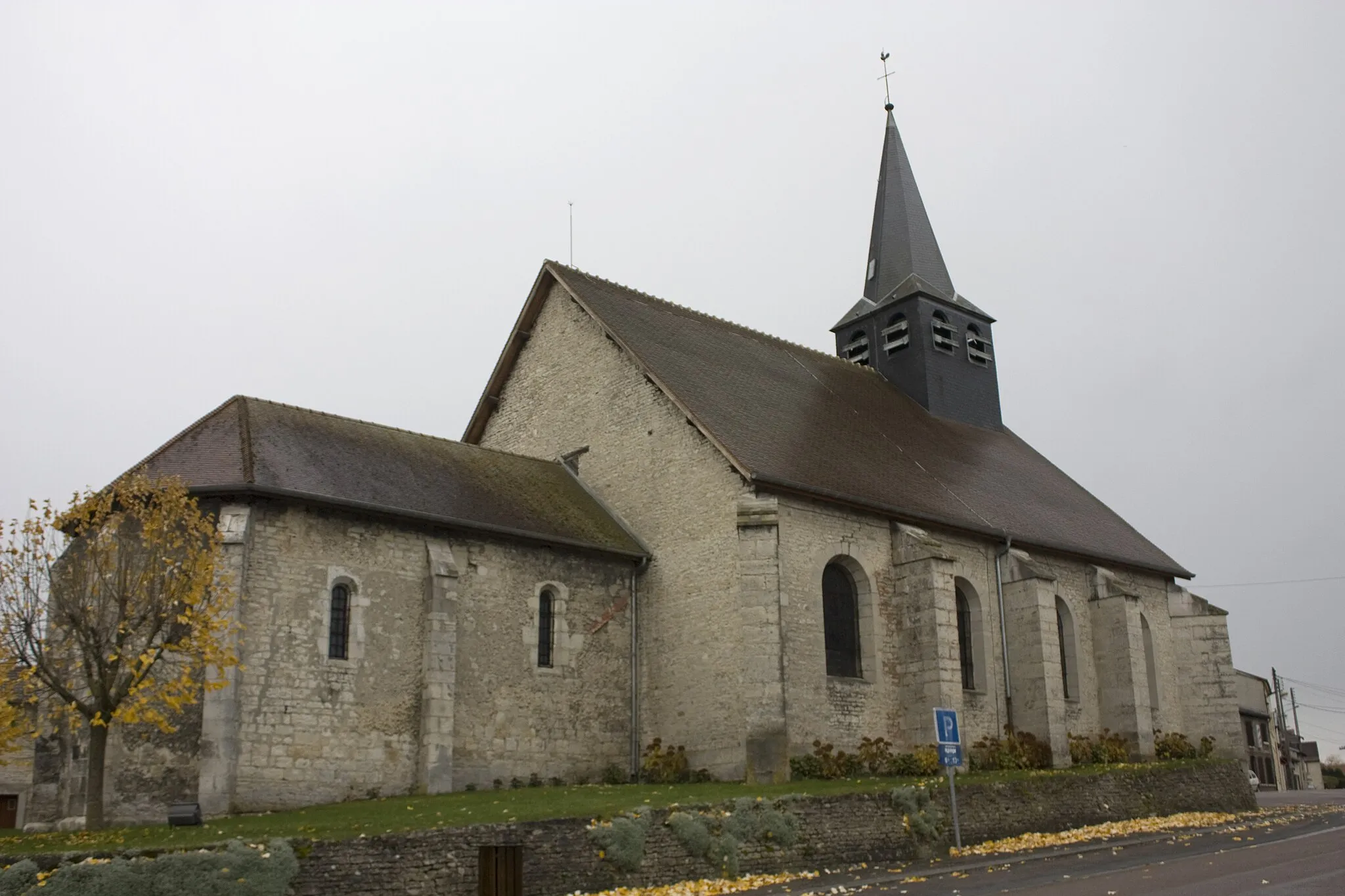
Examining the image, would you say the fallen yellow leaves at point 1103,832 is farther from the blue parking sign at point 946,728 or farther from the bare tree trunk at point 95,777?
the bare tree trunk at point 95,777

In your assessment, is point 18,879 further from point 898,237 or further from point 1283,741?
point 1283,741

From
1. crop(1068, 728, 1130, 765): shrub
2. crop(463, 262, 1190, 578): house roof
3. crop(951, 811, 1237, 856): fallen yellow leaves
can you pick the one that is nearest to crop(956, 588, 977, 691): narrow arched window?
crop(463, 262, 1190, 578): house roof

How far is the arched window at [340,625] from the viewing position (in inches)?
731

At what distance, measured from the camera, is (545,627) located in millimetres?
21266

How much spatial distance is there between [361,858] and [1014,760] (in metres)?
14.2

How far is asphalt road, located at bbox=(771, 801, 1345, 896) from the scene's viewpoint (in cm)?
1310

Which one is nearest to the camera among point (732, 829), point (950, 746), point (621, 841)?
point (621, 841)

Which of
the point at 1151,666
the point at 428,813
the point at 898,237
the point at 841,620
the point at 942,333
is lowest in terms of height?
the point at 428,813

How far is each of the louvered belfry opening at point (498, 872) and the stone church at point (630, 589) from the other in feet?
16.2

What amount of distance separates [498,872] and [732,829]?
3.45m

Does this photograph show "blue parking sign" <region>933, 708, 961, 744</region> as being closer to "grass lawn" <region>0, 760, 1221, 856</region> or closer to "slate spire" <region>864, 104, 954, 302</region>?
"grass lawn" <region>0, 760, 1221, 856</region>

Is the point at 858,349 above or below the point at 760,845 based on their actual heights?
above

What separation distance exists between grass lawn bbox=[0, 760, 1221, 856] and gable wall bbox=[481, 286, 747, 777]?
1529mm

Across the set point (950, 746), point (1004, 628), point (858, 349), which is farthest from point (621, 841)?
point (858, 349)
